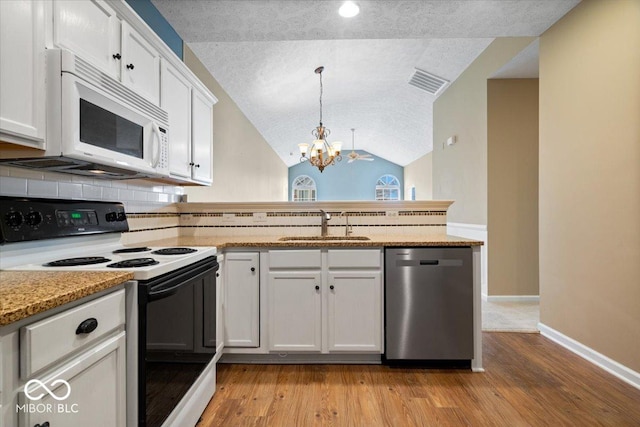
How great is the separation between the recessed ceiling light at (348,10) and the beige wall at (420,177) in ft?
21.4

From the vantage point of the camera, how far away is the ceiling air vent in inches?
192

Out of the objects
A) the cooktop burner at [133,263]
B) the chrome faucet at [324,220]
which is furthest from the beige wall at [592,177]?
the cooktop burner at [133,263]

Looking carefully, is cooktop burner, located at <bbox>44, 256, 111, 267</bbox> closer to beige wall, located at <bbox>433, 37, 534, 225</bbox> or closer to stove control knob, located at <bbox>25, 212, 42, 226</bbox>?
stove control knob, located at <bbox>25, 212, 42, 226</bbox>

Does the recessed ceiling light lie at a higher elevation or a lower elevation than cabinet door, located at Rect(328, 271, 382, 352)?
higher

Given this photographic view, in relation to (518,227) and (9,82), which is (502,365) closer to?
(518,227)

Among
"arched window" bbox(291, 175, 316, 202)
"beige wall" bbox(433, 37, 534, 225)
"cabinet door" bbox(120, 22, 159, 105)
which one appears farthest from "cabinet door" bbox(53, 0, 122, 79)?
"arched window" bbox(291, 175, 316, 202)

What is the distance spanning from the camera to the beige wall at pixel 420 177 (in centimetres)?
883

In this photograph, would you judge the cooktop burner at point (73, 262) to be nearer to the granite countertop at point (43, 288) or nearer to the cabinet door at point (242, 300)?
the granite countertop at point (43, 288)

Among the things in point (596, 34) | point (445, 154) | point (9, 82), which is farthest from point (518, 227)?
point (9, 82)

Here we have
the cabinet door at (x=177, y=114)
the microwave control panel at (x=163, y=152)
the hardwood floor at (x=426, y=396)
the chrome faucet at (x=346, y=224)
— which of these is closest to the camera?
the hardwood floor at (x=426, y=396)

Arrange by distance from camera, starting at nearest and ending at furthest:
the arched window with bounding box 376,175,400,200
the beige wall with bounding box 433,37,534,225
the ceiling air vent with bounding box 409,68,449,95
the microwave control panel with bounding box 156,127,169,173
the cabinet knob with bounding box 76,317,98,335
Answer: the cabinet knob with bounding box 76,317,98,335 < the microwave control panel with bounding box 156,127,169,173 < the beige wall with bounding box 433,37,534,225 < the ceiling air vent with bounding box 409,68,449,95 < the arched window with bounding box 376,175,400,200

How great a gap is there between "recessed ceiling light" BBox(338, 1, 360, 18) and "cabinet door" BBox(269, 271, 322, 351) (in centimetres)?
201

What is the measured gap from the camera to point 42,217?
4.41 ft

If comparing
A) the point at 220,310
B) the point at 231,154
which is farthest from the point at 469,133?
the point at 220,310
